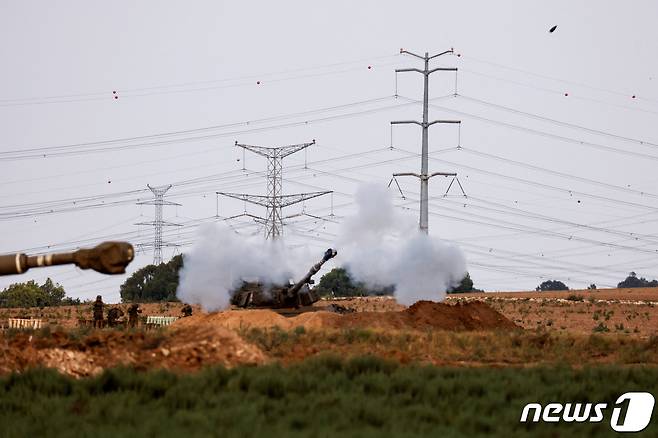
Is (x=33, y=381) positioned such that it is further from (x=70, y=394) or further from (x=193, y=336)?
(x=193, y=336)

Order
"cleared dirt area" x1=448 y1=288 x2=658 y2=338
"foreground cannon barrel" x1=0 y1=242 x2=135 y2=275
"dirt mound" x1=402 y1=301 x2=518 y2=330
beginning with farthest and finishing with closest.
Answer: "cleared dirt area" x1=448 y1=288 x2=658 y2=338
"dirt mound" x1=402 y1=301 x2=518 y2=330
"foreground cannon barrel" x1=0 y1=242 x2=135 y2=275

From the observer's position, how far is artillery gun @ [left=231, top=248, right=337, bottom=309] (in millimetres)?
58000

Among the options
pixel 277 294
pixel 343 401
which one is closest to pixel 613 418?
pixel 343 401

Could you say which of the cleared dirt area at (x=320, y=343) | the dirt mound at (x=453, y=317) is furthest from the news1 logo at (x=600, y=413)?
the dirt mound at (x=453, y=317)

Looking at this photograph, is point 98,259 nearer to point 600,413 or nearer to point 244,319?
point 600,413

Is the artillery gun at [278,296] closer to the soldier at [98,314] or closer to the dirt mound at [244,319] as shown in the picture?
the dirt mound at [244,319]

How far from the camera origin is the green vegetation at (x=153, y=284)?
12862cm

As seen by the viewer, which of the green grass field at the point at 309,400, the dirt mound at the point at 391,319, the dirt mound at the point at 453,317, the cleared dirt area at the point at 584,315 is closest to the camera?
the green grass field at the point at 309,400

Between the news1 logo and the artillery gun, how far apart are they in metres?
33.9

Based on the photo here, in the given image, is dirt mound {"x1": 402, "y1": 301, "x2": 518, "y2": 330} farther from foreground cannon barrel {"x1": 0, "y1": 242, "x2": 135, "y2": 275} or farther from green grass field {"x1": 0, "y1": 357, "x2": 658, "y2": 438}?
foreground cannon barrel {"x1": 0, "y1": 242, "x2": 135, "y2": 275}

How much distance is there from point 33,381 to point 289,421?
705 cm

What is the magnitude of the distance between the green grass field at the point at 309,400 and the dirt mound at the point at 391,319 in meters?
22.8

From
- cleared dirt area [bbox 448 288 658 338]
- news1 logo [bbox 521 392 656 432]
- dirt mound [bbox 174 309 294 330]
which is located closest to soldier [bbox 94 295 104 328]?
dirt mound [bbox 174 309 294 330]

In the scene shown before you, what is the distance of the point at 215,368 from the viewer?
25047 mm
